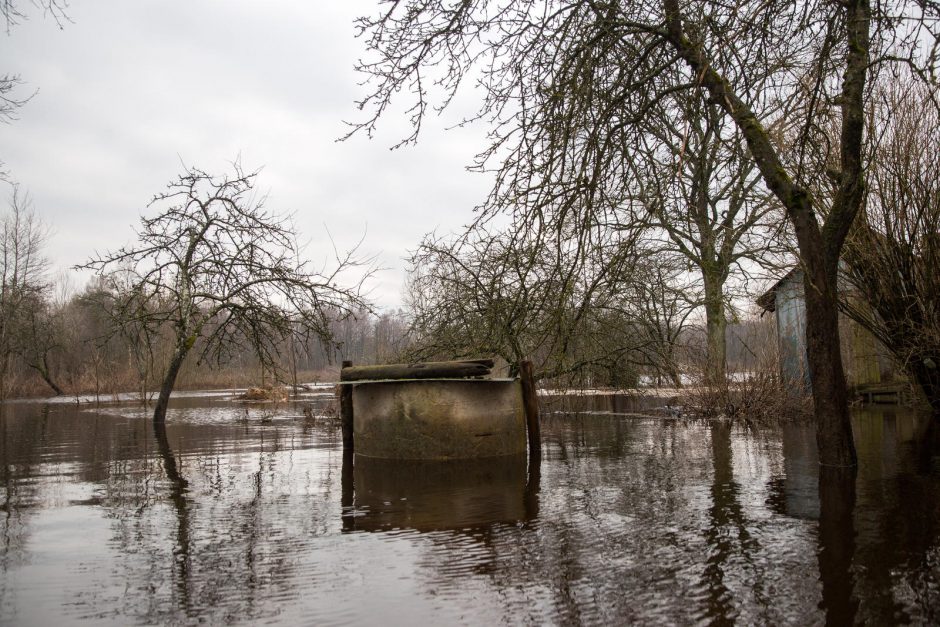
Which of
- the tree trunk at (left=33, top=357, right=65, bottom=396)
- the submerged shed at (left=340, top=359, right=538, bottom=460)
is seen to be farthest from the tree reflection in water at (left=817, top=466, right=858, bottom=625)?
the tree trunk at (left=33, top=357, right=65, bottom=396)

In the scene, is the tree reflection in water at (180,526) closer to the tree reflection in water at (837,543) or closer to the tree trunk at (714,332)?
Answer: the tree reflection in water at (837,543)

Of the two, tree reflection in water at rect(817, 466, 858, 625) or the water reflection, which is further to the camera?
the water reflection

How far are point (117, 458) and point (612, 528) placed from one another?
8.20m

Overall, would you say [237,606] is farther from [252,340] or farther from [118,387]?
[118,387]

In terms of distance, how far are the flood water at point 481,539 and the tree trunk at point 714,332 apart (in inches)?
205

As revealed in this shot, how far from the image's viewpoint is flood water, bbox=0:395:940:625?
12.4 ft

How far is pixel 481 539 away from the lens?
5285 millimetres

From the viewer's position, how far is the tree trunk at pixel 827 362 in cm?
739

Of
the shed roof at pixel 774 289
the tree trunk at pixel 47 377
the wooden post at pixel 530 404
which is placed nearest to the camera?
the wooden post at pixel 530 404

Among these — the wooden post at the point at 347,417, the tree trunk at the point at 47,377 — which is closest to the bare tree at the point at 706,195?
the wooden post at the point at 347,417

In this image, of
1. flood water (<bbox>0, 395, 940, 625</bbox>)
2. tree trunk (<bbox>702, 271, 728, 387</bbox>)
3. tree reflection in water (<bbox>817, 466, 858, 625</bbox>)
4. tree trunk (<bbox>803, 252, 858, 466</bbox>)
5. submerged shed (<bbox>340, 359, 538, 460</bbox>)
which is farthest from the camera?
tree trunk (<bbox>702, 271, 728, 387</bbox>)

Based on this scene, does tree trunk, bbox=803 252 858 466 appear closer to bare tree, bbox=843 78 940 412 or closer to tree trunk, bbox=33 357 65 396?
bare tree, bbox=843 78 940 412

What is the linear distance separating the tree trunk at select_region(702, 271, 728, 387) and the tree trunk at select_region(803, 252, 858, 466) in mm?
7800

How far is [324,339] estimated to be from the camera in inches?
588
